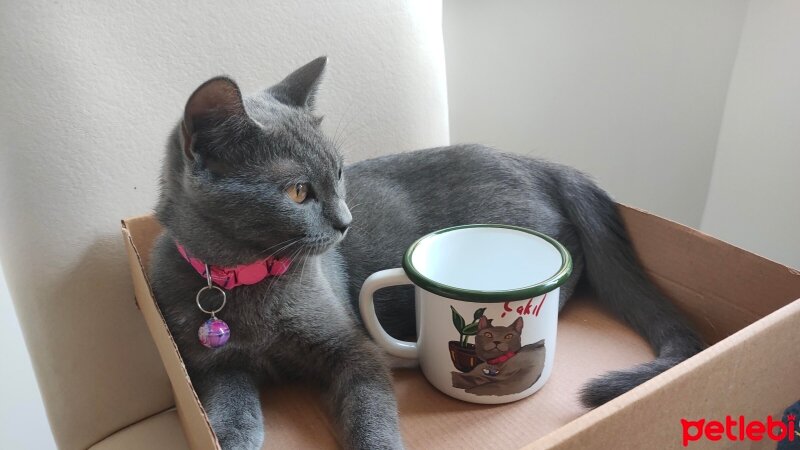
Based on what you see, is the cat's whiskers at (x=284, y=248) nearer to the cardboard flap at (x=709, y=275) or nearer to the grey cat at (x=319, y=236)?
the grey cat at (x=319, y=236)

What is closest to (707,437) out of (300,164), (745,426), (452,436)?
(745,426)

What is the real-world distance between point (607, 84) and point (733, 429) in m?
0.91

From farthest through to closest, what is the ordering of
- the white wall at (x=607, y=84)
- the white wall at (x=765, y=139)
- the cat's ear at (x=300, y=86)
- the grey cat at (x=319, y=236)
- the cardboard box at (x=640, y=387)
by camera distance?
the white wall at (x=607, y=84) → the white wall at (x=765, y=139) → the cat's ear at (x=300, y=86) → the grey cat at (x=319, y=236) → the cardboard box at (x=640, y=387)

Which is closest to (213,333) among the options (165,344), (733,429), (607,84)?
(165,344)

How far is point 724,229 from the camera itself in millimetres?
1406

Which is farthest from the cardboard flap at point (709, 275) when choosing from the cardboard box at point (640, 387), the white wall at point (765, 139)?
the white wall at point (765, 139)

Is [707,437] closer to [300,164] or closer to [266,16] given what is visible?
[300,164]

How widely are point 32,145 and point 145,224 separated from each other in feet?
0.54

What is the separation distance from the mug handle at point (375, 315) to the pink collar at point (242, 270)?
0.11 metres

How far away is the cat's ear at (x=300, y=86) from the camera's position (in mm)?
751

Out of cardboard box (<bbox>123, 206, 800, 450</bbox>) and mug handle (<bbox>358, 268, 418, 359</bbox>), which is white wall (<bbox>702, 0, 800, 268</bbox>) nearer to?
cardboard box (<bbox>123, 206, 800, 450</bbox>)

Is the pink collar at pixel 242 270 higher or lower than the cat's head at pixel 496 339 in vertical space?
higher

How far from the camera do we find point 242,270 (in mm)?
695

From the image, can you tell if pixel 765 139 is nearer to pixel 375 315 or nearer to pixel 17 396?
pixel 375 315
